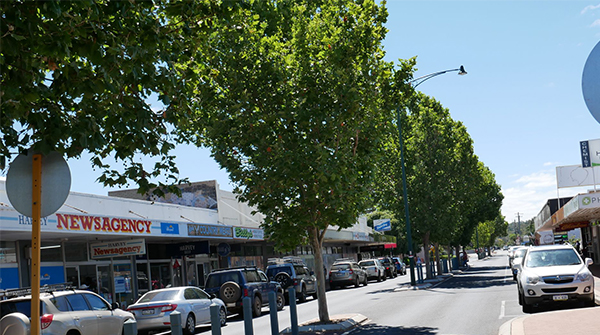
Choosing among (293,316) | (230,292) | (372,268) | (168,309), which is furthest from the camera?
(372,268)

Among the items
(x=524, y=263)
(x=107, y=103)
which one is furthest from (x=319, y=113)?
(x=107, y=103)

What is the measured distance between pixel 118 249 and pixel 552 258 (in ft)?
49.2

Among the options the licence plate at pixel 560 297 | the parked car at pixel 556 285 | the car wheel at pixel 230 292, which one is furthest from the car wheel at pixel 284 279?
the licence plate at pixel 560 297

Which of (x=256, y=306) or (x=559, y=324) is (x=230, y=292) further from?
(x=559, y=324)

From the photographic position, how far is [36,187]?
5.82 metres

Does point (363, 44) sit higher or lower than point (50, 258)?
higher

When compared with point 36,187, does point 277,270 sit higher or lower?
lower

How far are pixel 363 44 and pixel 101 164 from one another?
30.4 ft

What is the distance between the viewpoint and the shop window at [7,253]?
2128 centimetres

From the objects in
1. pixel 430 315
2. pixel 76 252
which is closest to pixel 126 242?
pixel 76 252

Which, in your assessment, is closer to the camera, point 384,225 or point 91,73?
point 91,73

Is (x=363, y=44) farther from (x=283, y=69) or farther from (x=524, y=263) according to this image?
(x=524, y=263)

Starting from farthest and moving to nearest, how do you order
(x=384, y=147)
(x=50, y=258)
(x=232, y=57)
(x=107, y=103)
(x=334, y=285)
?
(x=334, y=285), (x=50, y=258), (x=384, y=147), (x=232, y=57), (x=107, y=103)

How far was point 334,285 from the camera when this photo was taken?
4153cm
